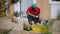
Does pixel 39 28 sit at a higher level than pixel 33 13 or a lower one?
lower

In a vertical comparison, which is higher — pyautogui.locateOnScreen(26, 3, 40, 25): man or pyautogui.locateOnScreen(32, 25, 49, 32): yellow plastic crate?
pyautogui.locateOnScreen(26, 3, 40, 25): man

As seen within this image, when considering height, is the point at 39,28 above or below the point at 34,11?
→ below

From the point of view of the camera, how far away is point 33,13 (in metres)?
1.10

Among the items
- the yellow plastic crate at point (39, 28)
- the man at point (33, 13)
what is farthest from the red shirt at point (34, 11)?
the yellow plastic crate at point (39, 28)

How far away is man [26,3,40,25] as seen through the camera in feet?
3.56

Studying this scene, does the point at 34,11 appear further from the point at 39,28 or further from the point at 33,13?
the point at 39,28

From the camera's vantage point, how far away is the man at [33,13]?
1.08 metres

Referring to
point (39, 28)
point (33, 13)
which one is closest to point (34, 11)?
point (33, 13)

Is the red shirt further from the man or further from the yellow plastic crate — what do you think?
the yellow plastic crate

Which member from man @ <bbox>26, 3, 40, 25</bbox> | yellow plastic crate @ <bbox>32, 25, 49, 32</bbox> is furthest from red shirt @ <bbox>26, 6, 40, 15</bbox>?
yellow plastic crate @ <bbox>32, 25, 49, 32</bbox>

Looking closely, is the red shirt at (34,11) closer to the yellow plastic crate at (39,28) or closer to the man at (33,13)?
the man at (33,13)

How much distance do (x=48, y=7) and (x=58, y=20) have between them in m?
0.14

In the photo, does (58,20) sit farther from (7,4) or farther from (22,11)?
(7,4)

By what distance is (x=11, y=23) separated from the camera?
1.14 metres
